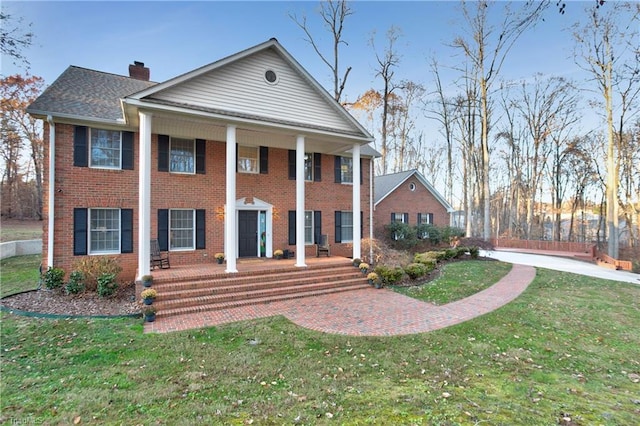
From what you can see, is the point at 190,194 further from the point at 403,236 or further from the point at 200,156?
the point at 403,236

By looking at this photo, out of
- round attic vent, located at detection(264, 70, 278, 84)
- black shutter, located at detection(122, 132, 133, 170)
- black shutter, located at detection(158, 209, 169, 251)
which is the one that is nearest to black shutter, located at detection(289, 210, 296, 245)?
black shutter, located at detection(158, 209, 169, 251)

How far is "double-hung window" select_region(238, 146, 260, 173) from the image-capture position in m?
12.0

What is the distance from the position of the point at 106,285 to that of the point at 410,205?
58.2ft

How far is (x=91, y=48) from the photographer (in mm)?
11773

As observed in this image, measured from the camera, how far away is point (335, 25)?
63.0 feet

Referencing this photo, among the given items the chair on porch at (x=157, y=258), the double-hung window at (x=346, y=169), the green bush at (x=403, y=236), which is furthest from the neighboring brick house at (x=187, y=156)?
the green bush at (x=403, y=236)

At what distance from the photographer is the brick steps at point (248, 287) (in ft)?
24.7

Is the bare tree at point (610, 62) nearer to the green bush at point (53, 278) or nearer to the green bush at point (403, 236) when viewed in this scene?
the green bush at point (403, 236)

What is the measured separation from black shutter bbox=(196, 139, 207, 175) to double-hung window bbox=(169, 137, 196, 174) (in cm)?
15

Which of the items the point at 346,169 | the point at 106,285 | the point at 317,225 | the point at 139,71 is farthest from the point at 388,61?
the point at 106,285

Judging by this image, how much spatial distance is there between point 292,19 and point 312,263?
655 inches

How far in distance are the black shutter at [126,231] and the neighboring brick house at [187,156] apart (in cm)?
3

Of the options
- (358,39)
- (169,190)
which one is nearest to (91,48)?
(169,190)

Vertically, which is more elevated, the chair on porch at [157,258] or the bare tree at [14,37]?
the bare tree at [14,37]
